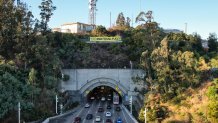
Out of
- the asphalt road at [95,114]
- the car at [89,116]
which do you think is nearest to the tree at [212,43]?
the asphalt road at [95,114]

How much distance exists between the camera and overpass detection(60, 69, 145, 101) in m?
92.1

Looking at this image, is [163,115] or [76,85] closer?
[163,115]

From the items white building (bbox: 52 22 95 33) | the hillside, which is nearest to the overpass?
the hillside

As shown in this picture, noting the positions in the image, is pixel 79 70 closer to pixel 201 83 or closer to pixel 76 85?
pixel 76 85

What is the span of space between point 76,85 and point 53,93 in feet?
49.0

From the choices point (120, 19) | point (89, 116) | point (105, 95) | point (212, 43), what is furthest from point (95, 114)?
point (120, 19)

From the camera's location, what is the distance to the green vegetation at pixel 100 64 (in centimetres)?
6438

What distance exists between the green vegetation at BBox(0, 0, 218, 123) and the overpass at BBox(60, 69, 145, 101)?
2.80m

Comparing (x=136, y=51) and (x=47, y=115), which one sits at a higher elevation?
(x=136, y=51)

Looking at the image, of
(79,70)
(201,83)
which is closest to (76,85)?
(79,70)

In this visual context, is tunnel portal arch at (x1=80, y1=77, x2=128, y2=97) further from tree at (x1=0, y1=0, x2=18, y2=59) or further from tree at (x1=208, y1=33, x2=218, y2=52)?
tree at (x1=208, y1=33, x2=218, y2=52)

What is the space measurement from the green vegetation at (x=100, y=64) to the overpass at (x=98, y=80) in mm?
2796

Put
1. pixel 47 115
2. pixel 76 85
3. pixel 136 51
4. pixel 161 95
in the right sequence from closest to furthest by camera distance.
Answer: pixel 47 115 < pixel 161 95 < pixel 76 85 < pixel 136 51

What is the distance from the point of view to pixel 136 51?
9919cm
